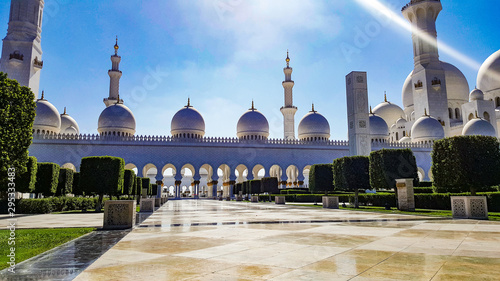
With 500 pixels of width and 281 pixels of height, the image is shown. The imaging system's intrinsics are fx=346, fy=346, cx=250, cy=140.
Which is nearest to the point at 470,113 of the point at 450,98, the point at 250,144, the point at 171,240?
the point at 450,98

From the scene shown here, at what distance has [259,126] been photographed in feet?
141

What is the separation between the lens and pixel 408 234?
6.54 m

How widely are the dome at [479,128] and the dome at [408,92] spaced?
35.5ft

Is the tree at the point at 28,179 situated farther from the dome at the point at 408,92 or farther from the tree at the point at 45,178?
the dome at the point at 408,92

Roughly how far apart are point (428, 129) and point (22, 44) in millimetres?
45030

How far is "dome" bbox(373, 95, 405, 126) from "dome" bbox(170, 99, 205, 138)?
28.4 metres

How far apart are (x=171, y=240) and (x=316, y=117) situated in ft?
131

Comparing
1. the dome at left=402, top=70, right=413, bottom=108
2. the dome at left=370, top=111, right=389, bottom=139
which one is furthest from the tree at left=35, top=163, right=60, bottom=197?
the dome at left=402, top=70, right=413, bottom=108

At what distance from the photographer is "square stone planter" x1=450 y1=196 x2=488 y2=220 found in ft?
35.2

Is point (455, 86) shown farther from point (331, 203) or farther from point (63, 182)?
point (63, 182)

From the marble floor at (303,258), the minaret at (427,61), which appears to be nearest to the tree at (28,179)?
the marble floor at (303,258)

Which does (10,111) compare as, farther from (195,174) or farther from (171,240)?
(195,174)

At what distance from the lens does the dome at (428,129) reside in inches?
1629

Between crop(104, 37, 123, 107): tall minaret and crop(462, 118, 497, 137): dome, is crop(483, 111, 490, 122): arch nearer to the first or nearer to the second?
crop(462, 118, 497, 137): dome
